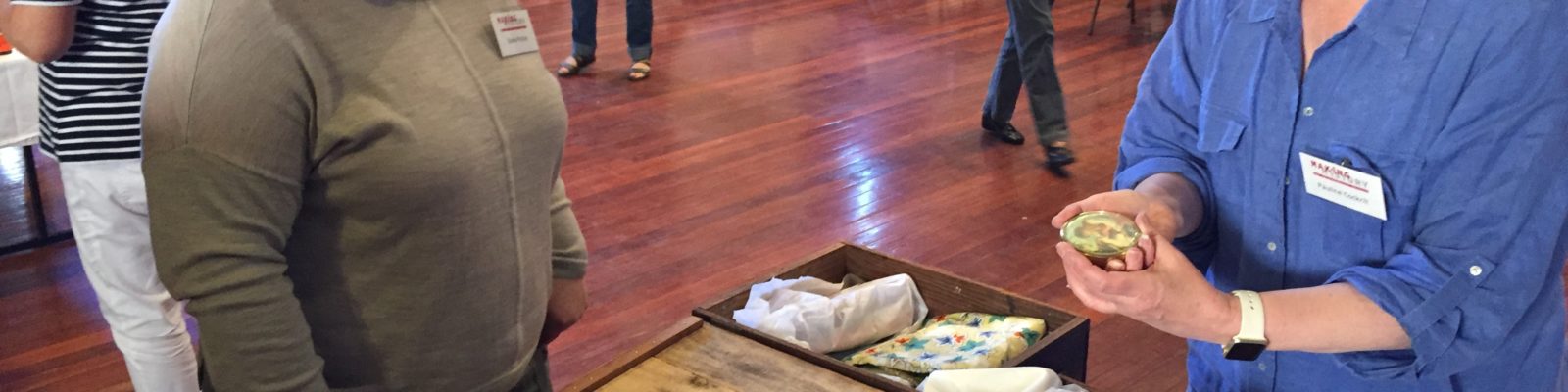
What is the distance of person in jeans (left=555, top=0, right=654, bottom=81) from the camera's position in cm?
608

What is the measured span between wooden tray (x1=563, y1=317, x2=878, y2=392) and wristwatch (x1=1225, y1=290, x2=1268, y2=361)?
1.81 ft

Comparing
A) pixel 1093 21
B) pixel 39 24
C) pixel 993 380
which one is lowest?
pixel 1093 21

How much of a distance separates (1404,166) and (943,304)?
3.63 feet

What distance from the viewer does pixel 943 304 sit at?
226cm

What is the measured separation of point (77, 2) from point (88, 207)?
→ 35 centimetres

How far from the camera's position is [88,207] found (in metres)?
2.28

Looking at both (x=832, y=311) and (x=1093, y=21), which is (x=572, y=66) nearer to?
(x=1093, y=21)

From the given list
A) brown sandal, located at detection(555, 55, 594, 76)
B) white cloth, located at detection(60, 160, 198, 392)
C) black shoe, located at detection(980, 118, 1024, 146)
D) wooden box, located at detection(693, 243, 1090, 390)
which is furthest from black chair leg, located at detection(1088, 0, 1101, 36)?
white cloth, located at detection(60, 160, 198, 392)

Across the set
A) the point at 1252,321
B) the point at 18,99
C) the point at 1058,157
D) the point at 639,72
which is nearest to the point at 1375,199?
the point at 1252,321

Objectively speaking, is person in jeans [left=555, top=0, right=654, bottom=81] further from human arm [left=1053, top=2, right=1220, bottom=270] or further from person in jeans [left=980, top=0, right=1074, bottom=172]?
human arm [left=1053, top=2, right=1220, bottom=270]

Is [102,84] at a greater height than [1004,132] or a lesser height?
greater

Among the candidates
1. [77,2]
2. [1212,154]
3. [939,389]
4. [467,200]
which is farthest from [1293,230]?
[77,2]

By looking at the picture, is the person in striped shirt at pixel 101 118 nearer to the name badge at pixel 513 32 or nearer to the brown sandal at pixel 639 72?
the name badge at pixel 513 32

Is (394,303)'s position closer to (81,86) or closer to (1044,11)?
(81,86)
